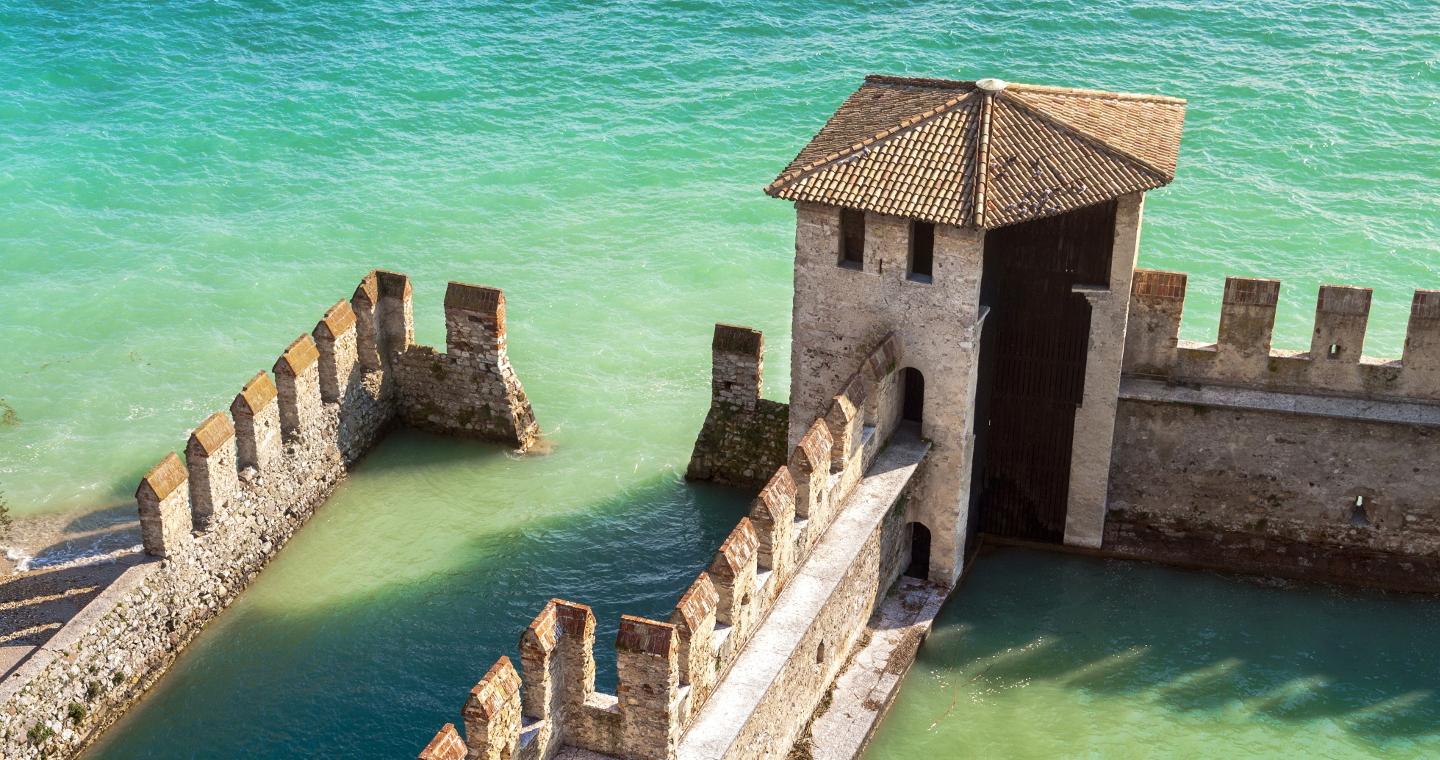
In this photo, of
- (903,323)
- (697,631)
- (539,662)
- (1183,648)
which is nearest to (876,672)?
(1183,648)

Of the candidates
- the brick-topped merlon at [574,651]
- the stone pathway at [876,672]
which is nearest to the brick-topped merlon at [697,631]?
the brick-topped merlon at [574,651]

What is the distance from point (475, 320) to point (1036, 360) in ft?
26.9

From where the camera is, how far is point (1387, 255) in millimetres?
33094

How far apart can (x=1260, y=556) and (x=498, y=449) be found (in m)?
11.1

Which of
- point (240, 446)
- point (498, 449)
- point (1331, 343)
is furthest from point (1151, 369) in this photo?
point (240, 446)

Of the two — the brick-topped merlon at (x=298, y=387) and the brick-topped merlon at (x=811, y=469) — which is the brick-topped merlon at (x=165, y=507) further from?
the brick-topped merlon at (x=811, y=469)

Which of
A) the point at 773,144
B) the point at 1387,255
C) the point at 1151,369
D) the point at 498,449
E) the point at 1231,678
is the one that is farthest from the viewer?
the point at 773,144

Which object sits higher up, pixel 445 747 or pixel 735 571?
pixel 735 571

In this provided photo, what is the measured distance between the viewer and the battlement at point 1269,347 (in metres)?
21.2

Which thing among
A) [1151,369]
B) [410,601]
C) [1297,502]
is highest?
[1151,369]

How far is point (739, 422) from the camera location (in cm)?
2441

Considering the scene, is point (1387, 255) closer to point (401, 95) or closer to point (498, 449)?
point (498, 449)

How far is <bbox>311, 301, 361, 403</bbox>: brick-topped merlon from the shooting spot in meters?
24.1

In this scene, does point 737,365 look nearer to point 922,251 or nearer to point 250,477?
point 922,251
